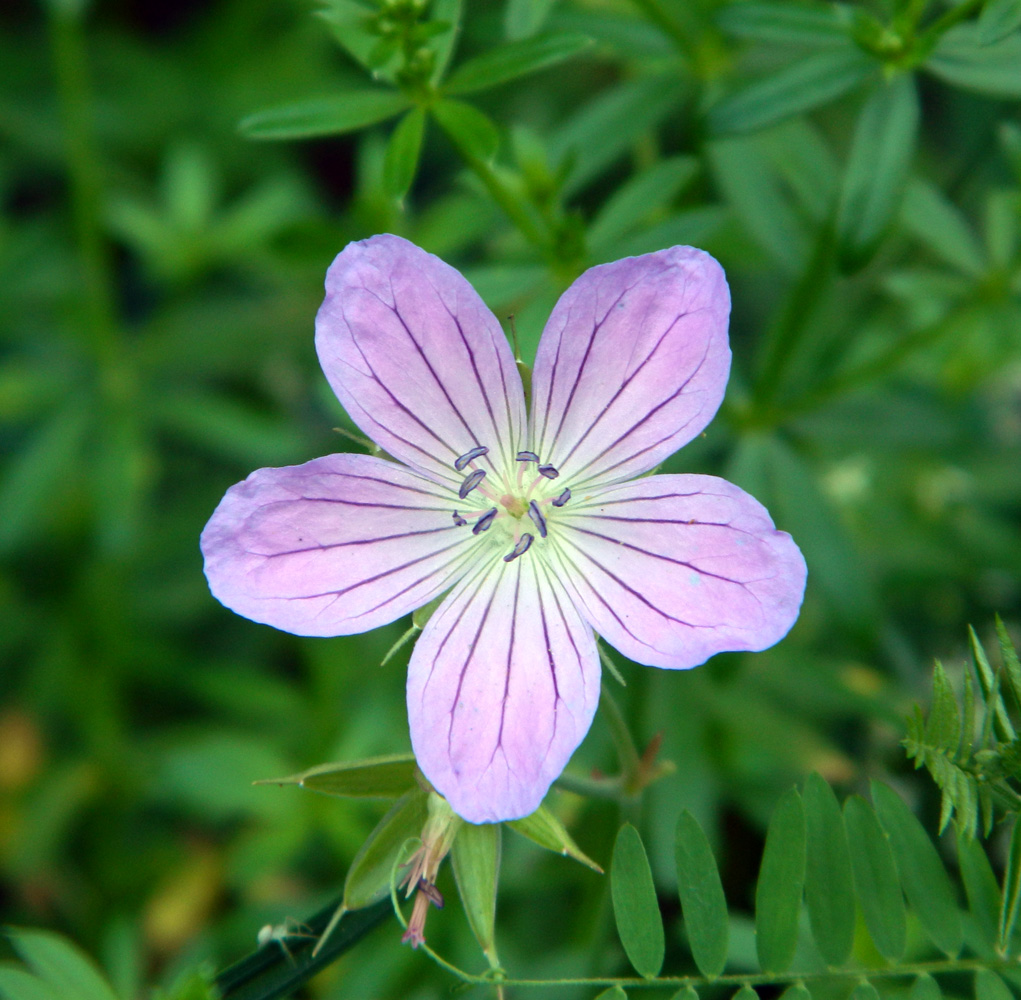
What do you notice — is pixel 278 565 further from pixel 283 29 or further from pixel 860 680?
pixel 283 29

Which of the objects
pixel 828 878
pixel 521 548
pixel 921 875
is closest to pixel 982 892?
pixel 921 875

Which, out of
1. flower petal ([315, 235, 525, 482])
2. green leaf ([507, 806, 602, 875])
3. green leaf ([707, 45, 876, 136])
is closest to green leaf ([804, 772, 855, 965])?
green leaf ([507, 806, 602, 875])

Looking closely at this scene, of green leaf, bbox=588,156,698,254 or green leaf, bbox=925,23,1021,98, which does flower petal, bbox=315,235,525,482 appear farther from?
green leaf, bbox=925,23,1021,98

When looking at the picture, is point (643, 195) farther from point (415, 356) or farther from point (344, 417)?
point (344, 417)

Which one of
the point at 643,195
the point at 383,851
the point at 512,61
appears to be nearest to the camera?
the point at 383,851

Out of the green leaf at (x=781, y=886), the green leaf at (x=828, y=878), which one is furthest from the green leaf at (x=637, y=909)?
the green leaf at (x=828, y=878)

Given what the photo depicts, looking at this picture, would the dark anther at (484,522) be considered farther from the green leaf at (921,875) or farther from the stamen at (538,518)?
the green leaf at (921,875)
